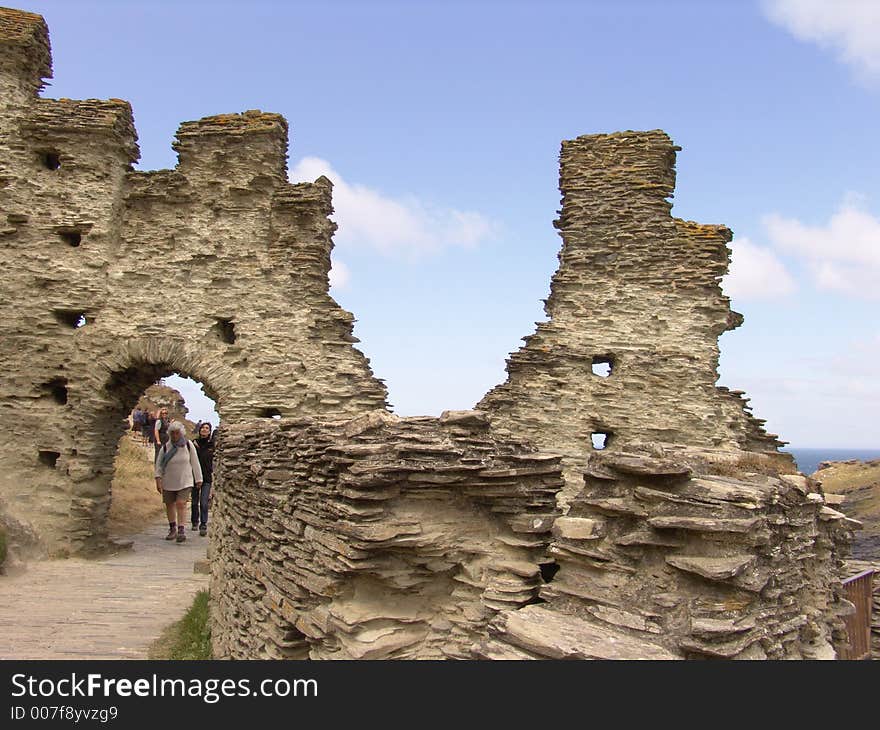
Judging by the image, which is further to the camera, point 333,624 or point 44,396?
point 44,396

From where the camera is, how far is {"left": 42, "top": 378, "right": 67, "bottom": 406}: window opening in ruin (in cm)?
1302

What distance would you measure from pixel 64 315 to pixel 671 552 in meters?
12.6

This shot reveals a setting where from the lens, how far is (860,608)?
8234 mm

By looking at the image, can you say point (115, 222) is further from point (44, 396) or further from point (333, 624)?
point (333, 624)

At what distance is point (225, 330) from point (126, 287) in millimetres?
1976

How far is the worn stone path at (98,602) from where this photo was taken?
808 cm

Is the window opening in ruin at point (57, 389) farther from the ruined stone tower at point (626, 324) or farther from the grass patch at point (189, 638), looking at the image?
the ruined stone tower at point (626, 324)

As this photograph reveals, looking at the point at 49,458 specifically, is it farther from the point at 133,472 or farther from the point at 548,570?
the point at 548,570

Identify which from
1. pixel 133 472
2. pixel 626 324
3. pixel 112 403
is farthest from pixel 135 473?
A: pixel 626 324

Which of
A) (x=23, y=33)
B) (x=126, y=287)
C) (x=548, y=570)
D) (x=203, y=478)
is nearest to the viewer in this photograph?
(x=548, y=570)

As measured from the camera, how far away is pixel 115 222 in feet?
44.1

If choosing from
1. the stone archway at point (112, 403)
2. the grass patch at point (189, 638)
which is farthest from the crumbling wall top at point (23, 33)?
the grass patch at point (189, 638)

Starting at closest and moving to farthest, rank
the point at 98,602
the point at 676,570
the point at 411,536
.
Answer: the point at 676,570
the point at 411,536
the point at 98,602
